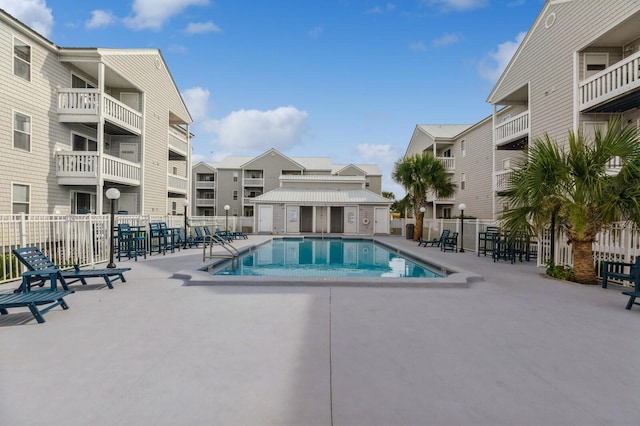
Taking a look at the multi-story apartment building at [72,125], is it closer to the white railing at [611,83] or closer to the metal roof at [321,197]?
the metal roof at [321,197]

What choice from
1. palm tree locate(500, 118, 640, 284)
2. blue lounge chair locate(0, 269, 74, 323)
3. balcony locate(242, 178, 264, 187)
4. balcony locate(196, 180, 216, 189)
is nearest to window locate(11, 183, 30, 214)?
blue lounge chair locate(0, 269, 74, 323)

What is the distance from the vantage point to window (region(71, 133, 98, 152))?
54.4 ft

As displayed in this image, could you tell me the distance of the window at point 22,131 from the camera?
13.5 m

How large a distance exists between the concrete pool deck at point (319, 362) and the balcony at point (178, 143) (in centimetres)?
2004

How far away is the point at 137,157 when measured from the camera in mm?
19734

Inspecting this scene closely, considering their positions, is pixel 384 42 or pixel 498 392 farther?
pixel 384 42

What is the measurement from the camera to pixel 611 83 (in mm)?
12141

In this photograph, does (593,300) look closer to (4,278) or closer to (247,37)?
(4,278)

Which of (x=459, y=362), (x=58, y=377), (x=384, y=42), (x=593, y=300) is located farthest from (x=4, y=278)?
(x=384, y=42)

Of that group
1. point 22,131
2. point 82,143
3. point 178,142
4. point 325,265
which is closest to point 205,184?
point 178,142

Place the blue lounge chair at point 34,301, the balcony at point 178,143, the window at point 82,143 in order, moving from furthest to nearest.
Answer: the balcony at point 178,143 → the window at point 82,143 → the blue lounge chair at point 34,301

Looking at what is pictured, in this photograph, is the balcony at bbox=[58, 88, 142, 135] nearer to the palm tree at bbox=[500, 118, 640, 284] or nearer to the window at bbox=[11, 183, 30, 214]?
the window at bbox=[11, 183, 30, 214]

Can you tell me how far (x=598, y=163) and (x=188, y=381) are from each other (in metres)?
10.1

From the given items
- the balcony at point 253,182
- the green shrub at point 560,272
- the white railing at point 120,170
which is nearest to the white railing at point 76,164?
the white railing at point 120,170
